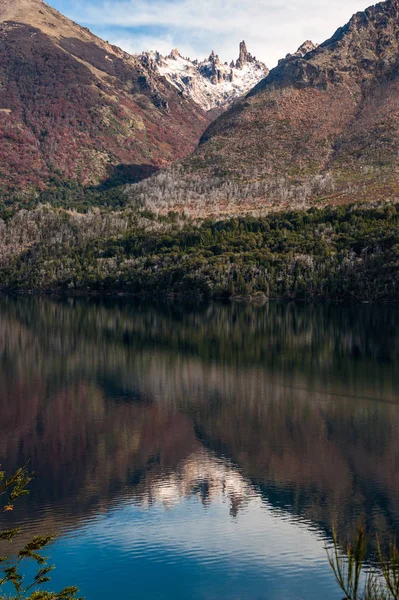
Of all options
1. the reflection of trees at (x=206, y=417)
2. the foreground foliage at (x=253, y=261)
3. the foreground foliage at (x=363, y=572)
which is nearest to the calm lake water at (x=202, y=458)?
the reflection of trees at (x=206, y=417)

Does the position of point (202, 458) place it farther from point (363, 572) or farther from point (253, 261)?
point (253, 261)

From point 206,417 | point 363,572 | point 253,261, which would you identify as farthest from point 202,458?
point 253,261

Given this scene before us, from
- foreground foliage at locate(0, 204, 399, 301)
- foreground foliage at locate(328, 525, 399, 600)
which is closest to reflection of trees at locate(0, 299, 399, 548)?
foreground foliage at locate(328, 525, 399, 600)

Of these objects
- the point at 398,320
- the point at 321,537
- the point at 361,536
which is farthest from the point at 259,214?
the point at 361,536

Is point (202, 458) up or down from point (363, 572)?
up

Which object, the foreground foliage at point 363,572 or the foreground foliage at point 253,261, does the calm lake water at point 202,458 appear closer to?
the foreground foliage at point 363,572

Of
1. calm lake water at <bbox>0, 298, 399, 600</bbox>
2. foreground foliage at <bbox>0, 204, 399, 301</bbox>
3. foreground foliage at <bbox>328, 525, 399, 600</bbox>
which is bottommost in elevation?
calm lake water at <bbox>0, 298, 399, 600</bbox>

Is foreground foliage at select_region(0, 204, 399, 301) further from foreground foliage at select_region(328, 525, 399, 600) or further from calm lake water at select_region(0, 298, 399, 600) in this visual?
foreground foliage at select_region(328, 525, 399, 600)
